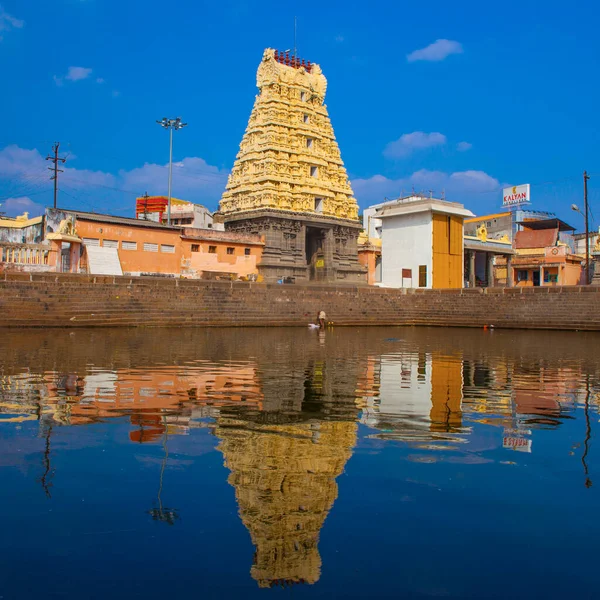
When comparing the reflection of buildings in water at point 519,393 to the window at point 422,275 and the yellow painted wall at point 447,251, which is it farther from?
the yellow painted wall at point 447,251

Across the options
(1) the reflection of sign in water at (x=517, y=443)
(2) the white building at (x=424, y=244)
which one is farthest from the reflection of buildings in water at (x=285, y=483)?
(2) the white building at (x=424, y=244)

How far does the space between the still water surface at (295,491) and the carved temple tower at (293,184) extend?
32.3 metres

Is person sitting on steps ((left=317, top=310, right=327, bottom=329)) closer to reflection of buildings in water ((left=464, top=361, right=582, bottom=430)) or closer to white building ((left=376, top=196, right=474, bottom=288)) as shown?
white building ((left=376, top=196, right=474, bottom=288))

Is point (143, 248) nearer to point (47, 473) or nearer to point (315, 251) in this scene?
A: point (315, 251)

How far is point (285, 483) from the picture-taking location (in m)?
4.64

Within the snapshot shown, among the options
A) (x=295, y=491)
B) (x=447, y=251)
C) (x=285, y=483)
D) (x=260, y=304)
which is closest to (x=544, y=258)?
(x=447, y=251)

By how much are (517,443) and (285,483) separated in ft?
8.90

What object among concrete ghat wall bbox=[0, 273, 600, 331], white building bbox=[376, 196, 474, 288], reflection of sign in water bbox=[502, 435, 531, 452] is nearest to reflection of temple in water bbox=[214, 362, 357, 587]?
reflection of sign in water bbox=[502, 435, 531, 452]

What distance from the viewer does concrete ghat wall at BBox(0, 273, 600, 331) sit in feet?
80.6

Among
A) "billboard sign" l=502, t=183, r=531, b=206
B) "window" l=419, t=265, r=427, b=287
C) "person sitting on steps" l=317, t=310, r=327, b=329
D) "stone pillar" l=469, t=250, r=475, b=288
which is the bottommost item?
"person sitting on steps" l=317, t=310, r=327, b=329

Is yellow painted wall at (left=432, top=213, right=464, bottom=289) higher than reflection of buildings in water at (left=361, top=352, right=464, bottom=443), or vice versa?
yellow painted wall at (left=432, top=213, right=464, bottom=289)

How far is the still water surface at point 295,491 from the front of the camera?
3238mm

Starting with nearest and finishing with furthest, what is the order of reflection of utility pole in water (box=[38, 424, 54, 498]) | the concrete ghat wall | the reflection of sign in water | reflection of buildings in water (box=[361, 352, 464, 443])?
reflection of utility pole in water (box=[38, 424, 54, 498]), the reflection of sign in water, reflection of buildings in water (box=[361, 352, 464, 443]), the concrete ghat wall

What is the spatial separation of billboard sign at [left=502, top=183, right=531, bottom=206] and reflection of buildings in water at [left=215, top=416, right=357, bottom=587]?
6305cm
